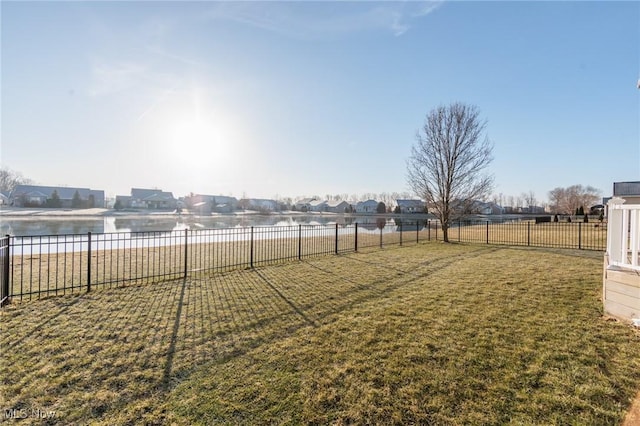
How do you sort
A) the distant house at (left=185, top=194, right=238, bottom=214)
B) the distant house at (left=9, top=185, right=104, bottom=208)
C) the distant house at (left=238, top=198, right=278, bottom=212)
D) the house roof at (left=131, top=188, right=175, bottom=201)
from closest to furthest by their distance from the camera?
1. the distant house at (left=9, top=185, right=104, bottom=208)
2. the house roof at (left=131, top=188, right=175, bottom=201)
3. the distant house at (left=185, top=194, right=238, bottom=214)
4. the distant house at (left=238, top=198, right=278, bottom=212)

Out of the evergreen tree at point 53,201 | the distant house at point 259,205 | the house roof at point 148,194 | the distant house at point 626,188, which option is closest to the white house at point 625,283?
the distant house at point 626,188

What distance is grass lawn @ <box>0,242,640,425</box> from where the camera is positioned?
2291 millimetres

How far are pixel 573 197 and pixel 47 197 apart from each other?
91471 mm

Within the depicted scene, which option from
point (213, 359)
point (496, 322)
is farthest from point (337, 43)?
point (213, 359)

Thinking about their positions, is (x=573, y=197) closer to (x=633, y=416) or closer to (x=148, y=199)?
(x=633, y=416)

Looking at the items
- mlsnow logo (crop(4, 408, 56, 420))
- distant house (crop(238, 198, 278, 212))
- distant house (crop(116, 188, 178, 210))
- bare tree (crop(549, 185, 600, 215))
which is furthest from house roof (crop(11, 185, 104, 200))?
bare tree (crop(549, 185, 600, 215))

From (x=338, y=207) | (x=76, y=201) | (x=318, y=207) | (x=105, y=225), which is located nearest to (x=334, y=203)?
(x=338, y=207)

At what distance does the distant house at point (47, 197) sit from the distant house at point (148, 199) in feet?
16.4

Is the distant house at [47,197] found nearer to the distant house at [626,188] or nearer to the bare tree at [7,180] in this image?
the bare tree at [7,180]

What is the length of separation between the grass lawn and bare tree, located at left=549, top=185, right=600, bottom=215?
54346mm

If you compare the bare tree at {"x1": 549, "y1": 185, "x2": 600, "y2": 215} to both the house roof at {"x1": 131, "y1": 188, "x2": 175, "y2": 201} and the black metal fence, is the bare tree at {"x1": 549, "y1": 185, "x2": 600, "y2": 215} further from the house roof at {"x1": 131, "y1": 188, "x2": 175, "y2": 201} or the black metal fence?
the house roof at {"x1": 131, "y1": 188, "x2": 175, "y2": 201}

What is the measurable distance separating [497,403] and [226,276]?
231 inches

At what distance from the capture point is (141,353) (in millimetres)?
3150

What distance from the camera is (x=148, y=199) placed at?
60.7 m
